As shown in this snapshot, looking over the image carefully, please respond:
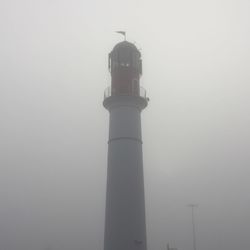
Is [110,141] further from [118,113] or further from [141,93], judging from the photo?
[141,93]

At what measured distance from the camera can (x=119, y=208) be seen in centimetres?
2283

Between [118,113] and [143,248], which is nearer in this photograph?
[143,248]

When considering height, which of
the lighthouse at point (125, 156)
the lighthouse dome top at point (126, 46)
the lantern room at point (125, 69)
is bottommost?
the lighthouse at point (125, 156)

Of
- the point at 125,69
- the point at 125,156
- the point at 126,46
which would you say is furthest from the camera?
the point at 126,46

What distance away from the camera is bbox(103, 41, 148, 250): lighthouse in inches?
886

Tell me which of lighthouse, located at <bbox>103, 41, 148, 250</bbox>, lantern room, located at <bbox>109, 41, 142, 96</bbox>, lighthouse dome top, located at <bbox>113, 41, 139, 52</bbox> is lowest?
lighthouse, located at <bbox>103, 41, 148, 250</bbox>

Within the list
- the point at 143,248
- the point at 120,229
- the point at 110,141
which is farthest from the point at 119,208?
the point at 110,141

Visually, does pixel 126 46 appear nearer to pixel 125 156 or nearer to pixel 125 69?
pixel 125 69

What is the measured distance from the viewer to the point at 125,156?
24000 mm

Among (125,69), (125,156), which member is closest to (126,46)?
(125,69)

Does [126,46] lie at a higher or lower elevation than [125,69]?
higher

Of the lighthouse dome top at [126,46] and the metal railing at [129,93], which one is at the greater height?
the lighthouse dome top at [126,46]

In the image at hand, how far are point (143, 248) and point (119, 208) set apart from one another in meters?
3.32

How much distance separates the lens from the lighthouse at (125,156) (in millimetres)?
22516
